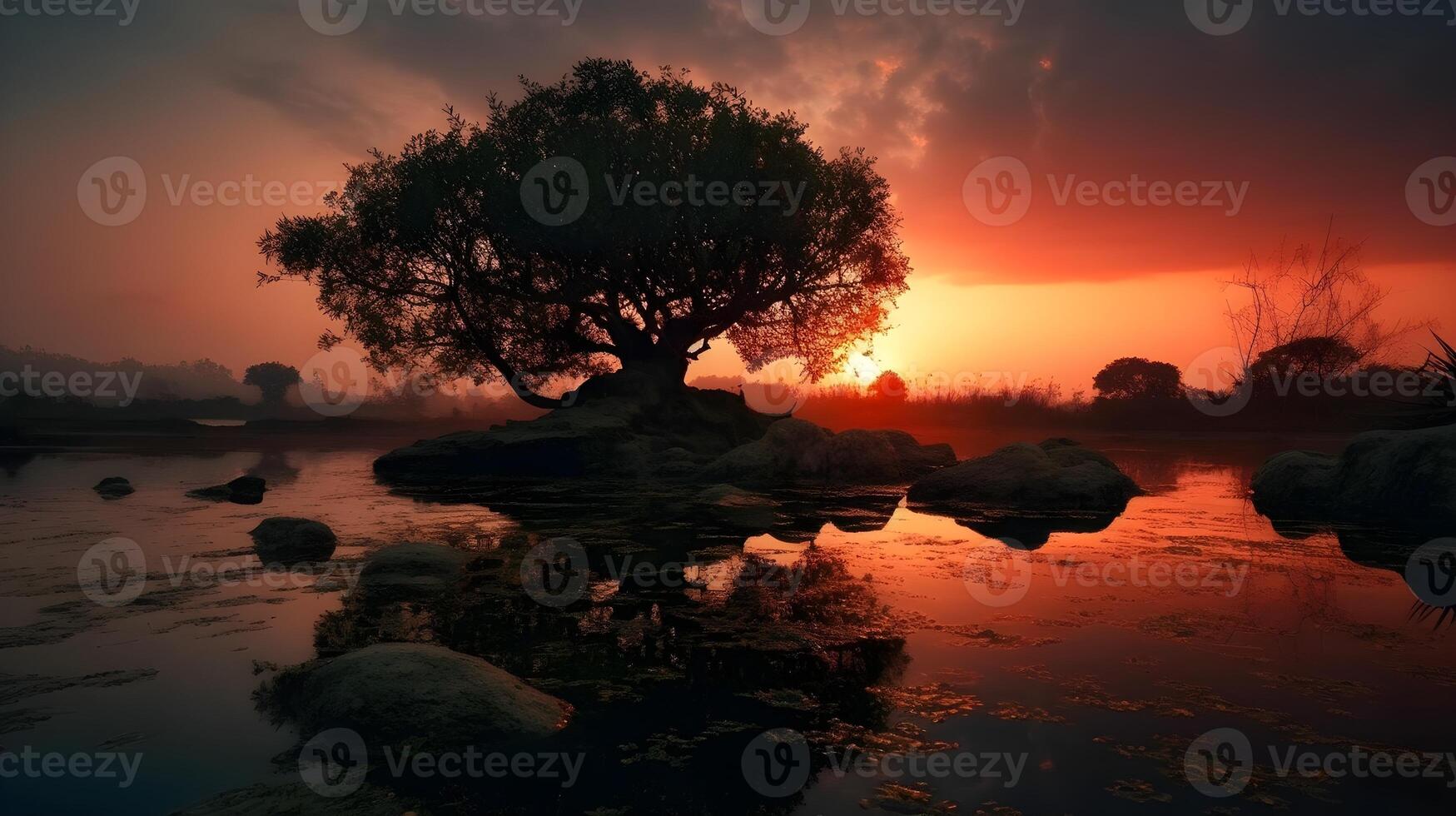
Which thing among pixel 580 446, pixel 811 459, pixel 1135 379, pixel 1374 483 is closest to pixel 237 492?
pixel 580 446

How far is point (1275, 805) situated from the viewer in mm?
3650

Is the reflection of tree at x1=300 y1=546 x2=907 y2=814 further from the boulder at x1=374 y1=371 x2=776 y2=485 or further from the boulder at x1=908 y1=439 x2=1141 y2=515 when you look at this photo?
the boulder at x1=374 y1=371 x2=776 y2=485

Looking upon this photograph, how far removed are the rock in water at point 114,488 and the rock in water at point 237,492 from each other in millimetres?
1108

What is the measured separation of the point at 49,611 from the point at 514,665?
178 inches

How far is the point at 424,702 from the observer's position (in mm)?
4504

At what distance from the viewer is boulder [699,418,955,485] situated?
1902 centimetres

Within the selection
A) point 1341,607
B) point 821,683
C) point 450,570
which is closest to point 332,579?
point 450,570

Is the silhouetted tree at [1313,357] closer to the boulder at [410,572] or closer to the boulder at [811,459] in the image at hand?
the boulder at [811,459]

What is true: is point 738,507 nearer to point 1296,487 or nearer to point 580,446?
point 580,446

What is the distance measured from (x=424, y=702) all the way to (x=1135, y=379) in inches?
2508

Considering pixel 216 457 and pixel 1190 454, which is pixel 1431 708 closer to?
pixel 1190 454

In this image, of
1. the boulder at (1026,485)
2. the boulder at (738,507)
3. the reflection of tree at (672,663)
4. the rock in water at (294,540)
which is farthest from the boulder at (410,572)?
the boulder at (1026,485)

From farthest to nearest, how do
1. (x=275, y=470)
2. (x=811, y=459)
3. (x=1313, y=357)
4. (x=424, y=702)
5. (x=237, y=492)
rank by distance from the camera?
(x=1313, y=357) → (x=275, y=470) → (x=811, y=459) → (x=237, y=492) → (x=424, y=702)

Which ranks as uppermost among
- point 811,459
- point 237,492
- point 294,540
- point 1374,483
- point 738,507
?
point 1374,483
